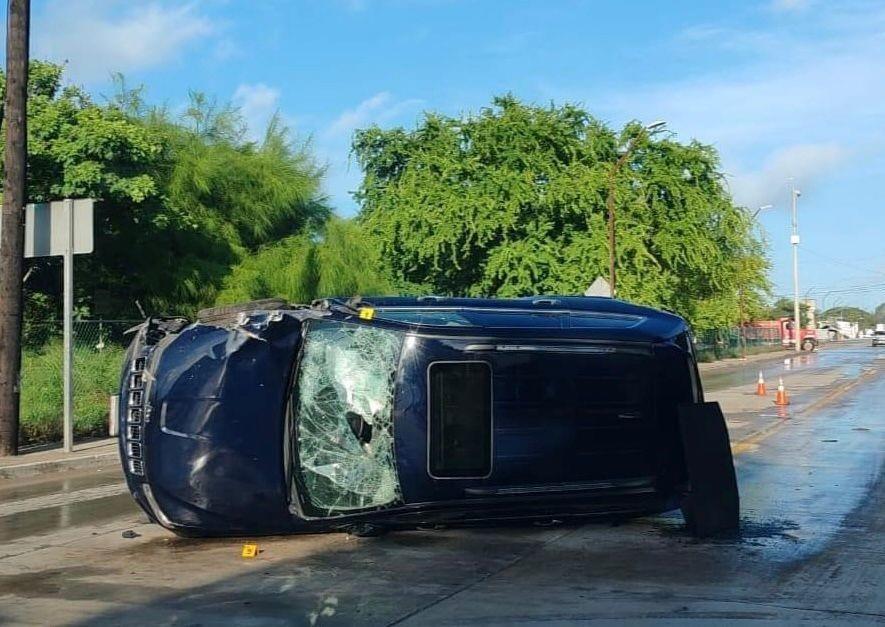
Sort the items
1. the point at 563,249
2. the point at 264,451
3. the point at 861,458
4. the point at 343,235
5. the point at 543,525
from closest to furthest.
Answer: the point at 264,451 < the point at 543,525 < the point at 861,458 < the point at 343,235 < the point at 563,249

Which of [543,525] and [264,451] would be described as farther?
[543,525]

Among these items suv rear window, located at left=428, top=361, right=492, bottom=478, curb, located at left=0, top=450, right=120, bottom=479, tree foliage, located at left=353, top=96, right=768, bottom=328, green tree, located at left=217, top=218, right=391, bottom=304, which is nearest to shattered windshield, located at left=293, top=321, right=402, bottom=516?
suv rear window, located at left=428, top=361, right=492, bottom=478

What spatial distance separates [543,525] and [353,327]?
256cm

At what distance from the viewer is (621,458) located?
793cm

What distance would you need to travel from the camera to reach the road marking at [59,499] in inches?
388

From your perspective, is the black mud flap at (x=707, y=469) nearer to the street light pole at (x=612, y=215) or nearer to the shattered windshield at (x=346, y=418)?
the shattered windshield at (x=346, y=418)

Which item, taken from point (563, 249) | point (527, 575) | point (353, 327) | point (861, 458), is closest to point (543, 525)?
point (527, 575)

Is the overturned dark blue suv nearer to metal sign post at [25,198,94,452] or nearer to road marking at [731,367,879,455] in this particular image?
road marking at [731,367,879,455]

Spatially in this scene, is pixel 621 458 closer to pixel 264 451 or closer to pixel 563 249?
pixel 264 451

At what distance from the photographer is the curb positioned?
40.5ft

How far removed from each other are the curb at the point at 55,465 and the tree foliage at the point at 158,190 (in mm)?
6472

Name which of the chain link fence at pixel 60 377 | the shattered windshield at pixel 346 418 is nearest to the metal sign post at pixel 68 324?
the chain link fence at pixel 60 377

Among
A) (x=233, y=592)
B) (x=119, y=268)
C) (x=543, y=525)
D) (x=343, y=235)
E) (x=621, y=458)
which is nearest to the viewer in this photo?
(x=233, y=592)

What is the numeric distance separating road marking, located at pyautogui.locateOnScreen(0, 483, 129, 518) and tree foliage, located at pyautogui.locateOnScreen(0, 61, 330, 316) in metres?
8.64
